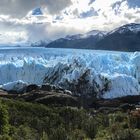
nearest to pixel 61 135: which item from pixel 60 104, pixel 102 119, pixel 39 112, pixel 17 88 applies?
pixel 102 119

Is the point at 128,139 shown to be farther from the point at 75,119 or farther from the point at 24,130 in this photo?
the point at 75,119

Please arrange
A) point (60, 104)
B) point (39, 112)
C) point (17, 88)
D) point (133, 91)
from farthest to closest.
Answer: point (133, 91) → point (17, 88) → point (60, 104) → point (39, 112)

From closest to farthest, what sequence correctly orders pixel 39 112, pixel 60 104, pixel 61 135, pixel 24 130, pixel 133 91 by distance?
pixel 61 135 → pixel 24 130 → pixel 39 112 → pixel 60 104 → pixel 133 91

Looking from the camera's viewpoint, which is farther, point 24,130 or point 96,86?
point 96,86

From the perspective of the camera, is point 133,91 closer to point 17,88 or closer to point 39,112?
point 17,88

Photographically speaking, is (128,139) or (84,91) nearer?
(128,139)

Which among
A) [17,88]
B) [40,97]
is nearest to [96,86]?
[17,88]

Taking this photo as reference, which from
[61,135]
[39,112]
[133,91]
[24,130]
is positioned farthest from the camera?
[133,91]

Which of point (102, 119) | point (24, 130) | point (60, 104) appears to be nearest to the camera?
point (24, 130)

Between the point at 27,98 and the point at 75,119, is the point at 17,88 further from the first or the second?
the point at 75,119
